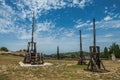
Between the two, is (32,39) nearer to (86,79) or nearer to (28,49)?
(28,49)

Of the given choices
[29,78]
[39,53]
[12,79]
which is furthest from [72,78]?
[39,53]

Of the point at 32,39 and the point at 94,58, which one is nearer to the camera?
the point at 94,58

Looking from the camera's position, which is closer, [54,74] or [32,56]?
[54,74]

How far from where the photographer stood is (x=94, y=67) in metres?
22.1

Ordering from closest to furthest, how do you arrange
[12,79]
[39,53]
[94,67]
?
[12,79], [94,67], [39,53]

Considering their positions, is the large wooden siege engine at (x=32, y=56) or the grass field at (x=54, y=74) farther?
the large wooden siege engine at (x=32, y=56)

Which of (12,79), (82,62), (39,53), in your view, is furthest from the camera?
(39,53)

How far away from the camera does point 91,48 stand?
73.3ft

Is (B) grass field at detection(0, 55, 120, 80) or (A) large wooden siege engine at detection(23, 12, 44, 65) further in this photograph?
(A) large wooden siege engine at detection(23, 12, 44, 65)

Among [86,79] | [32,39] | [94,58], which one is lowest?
[86,79]

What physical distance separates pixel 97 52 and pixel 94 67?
1579 millimetres

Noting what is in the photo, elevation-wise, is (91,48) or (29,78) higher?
(91,48)

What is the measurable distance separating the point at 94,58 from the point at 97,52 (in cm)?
70

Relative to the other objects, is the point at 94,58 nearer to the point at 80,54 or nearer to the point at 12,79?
the point at 80,54
